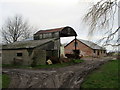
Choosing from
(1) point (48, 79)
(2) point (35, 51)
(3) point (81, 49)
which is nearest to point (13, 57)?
(2) point (35, 51)

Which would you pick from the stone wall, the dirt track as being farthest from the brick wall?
the dirt track

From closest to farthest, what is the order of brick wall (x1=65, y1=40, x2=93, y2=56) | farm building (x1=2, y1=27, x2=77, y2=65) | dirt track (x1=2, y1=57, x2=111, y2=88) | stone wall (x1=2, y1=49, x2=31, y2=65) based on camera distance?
1. dirt track (x1=2, y1=57, x2=111, y2=88)
2. farm building (x1=2, y1=27, x2=77, y2=65)
3. stone wall (x1=2, y1=49, x2=31, y2=65)
4. brick wall (x1=65, y1=40, x2=93, y2=56)

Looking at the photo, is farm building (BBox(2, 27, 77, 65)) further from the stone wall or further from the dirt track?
the dirt track

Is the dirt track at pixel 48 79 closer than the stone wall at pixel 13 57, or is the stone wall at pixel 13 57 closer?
the dirt track at pixel 48 79

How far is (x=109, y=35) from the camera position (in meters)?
8.62

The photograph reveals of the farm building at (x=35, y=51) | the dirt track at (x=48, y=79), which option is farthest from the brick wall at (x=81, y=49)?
the dirt track at (x=48, y=79)

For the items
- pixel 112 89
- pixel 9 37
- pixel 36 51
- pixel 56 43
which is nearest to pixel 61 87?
pixel 112 89

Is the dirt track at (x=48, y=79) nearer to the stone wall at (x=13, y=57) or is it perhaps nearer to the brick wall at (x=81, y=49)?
the stone wall at (x=13, y=57)

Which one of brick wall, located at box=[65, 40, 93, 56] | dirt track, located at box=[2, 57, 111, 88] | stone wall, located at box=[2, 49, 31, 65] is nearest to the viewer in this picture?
dirt track, located at box=[2, 57, 111, 88]

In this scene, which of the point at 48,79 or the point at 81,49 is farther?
the point at 81,49

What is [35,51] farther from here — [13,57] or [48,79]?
[48,79]

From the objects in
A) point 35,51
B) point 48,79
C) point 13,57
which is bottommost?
point 48,79

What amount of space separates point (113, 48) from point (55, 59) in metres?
13.9

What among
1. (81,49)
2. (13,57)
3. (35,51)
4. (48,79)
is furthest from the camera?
(81,49)
